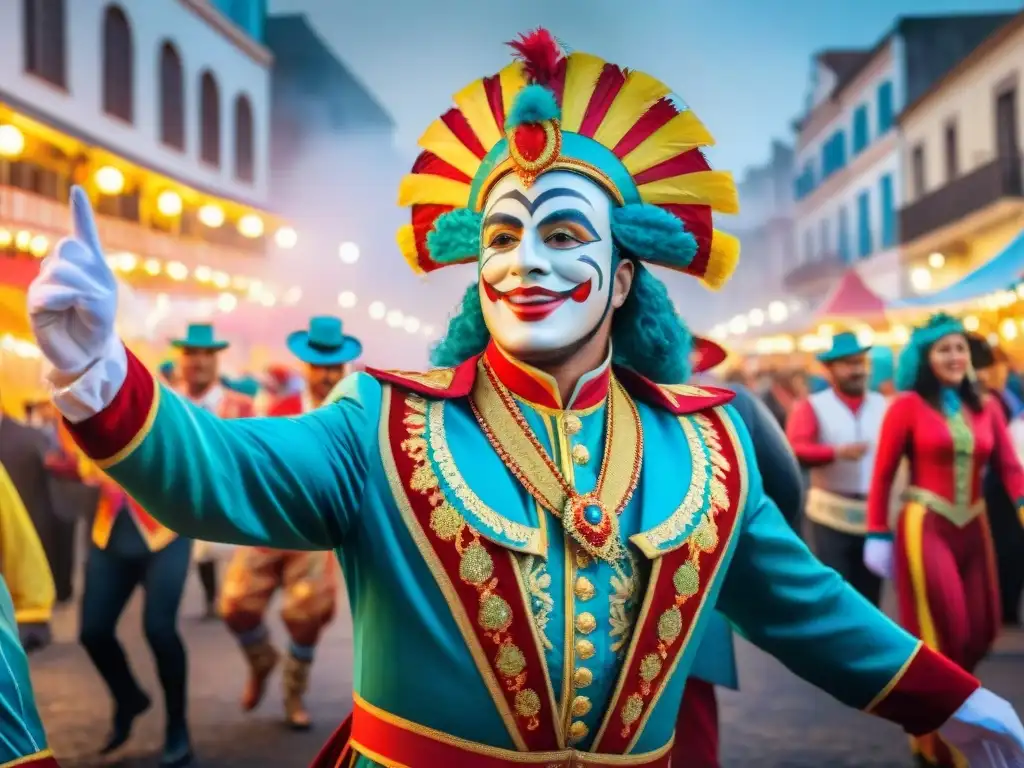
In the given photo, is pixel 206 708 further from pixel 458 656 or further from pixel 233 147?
pixel 233 147

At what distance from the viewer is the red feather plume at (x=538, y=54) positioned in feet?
7.47

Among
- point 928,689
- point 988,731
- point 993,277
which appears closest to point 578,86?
point 928,689

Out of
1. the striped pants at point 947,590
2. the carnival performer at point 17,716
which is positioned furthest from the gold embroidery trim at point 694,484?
the striped pants at point 947,590

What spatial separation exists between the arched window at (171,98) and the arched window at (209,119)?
30.9 inches

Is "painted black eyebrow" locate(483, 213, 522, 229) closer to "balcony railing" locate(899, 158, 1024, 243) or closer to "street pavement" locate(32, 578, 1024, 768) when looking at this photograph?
"street pavement" locate(32, 578, 1024, 768)

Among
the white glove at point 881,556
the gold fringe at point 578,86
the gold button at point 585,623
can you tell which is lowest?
the white glove at point 881,556

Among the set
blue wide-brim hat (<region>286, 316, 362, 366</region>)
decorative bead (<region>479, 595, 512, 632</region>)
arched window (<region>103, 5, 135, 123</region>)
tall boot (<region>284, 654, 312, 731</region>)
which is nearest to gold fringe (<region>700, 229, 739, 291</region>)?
decorative bead (<region>479, 595, 512, 632</region>)

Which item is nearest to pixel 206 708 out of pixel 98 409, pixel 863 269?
pixel 98 409

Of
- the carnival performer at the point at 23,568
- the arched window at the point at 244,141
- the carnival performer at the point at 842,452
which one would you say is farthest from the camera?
the arched window at the point at 244,141

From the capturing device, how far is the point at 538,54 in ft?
7.49

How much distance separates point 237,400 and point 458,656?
6.38 meters

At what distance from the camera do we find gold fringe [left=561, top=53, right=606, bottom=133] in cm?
231

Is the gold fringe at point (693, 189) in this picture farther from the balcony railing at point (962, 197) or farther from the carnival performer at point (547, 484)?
the balcony railing at point (962, 197)

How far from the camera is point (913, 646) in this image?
2.35m
